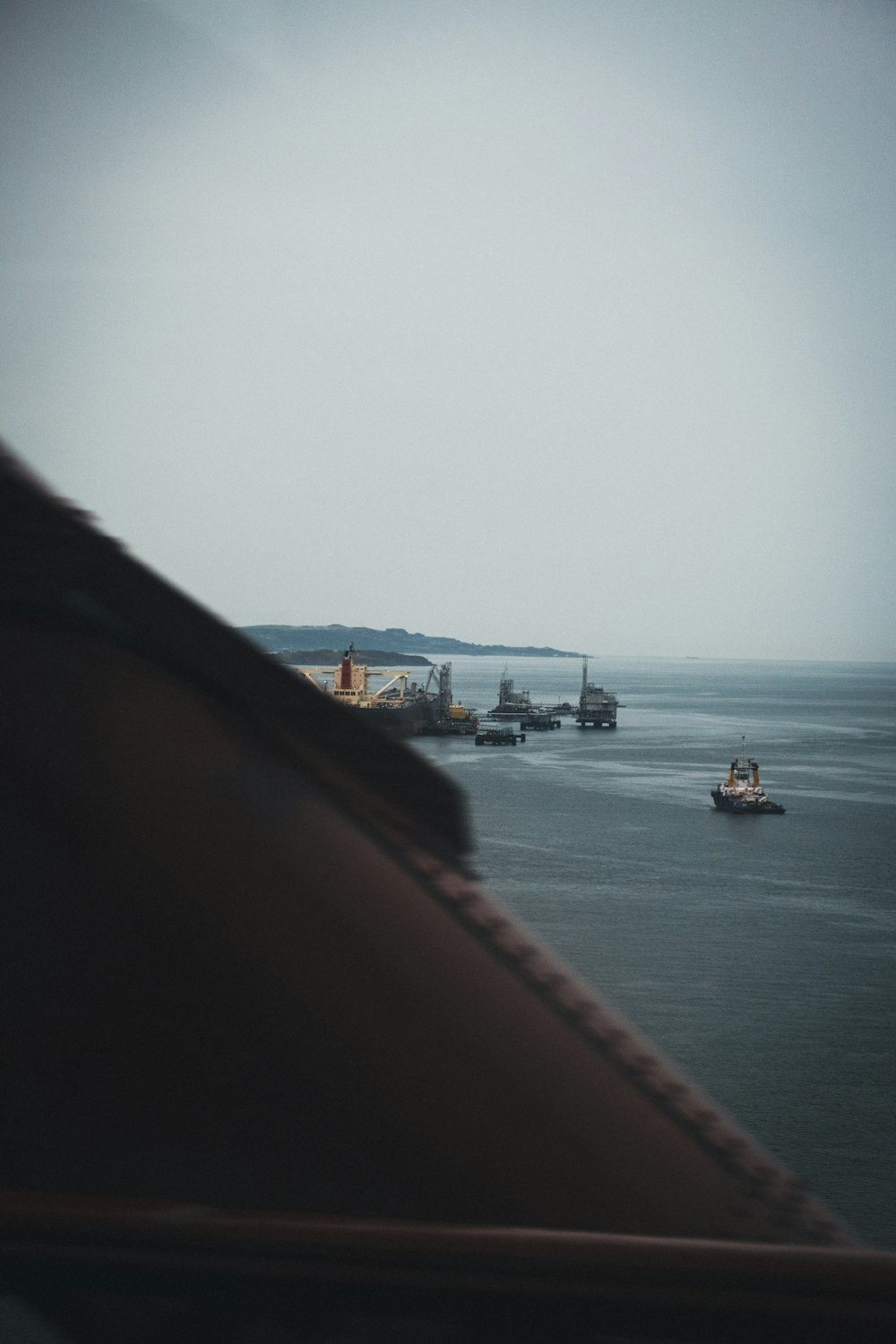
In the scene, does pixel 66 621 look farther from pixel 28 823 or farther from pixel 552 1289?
pixel 552 1289

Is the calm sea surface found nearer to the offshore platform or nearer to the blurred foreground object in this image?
the blurred foreground object

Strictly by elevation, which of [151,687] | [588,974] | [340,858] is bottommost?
[588,974]

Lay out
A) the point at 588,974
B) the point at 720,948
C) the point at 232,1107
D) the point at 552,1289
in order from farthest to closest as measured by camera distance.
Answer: the point at 720,948, the point at 588,974, the point at 232,1107, the point at 552,1289

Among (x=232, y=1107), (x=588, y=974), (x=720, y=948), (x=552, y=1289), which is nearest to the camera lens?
(x=552, y=1289)

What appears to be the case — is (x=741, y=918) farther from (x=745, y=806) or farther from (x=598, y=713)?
(x=598, y=713)

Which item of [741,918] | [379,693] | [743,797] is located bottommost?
[741,918]

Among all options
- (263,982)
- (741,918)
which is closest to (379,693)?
(741,918)

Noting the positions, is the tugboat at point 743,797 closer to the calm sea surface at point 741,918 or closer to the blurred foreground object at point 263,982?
the calm sea surface at point 741,918

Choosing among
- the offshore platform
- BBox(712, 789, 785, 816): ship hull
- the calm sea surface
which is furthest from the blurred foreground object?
the offshore platform

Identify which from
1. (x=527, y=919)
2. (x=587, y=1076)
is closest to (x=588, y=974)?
(x=527, y=919)
